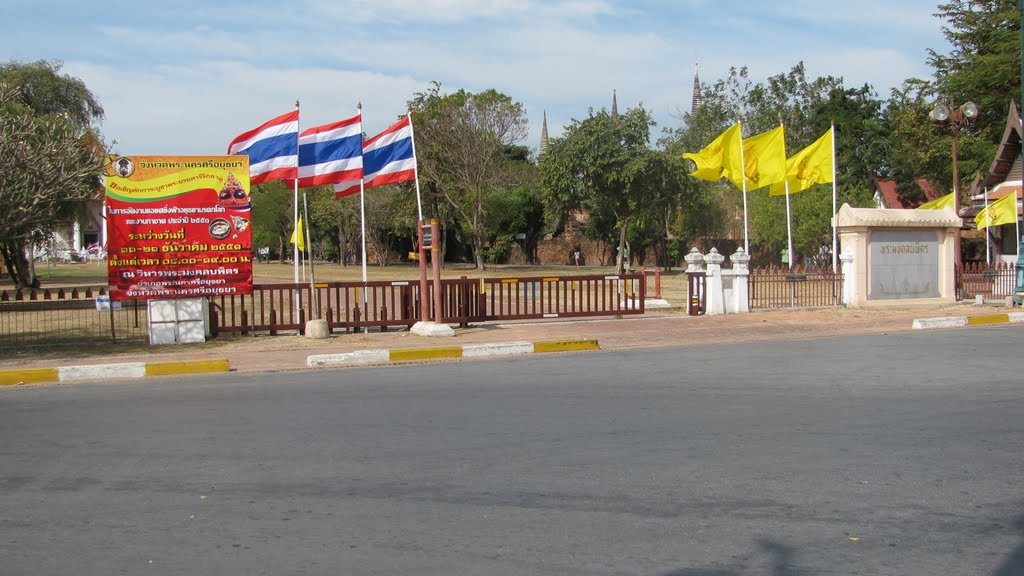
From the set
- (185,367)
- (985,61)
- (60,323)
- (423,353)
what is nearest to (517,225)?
(985,61)

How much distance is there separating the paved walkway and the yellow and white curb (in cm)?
38

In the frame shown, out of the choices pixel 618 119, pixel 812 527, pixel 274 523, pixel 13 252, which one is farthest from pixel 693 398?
pixel 618 119

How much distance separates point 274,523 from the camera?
5328mm

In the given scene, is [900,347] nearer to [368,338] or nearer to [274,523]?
[368,338]

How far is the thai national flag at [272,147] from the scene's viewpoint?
16578mm

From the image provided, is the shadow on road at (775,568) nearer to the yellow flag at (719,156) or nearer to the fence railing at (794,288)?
the fence railing at (794,288)

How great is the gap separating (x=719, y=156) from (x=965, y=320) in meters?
7.84

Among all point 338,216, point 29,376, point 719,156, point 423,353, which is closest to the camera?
point 29,376

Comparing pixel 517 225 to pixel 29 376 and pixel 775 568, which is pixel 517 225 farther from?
pixel 775 568

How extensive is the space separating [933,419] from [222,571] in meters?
6.47

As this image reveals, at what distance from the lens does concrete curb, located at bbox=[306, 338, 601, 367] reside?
13500mm

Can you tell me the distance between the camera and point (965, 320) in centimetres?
1878

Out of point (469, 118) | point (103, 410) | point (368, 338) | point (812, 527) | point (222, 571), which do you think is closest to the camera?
point (222, 571)

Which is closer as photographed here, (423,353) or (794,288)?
(423,353)
